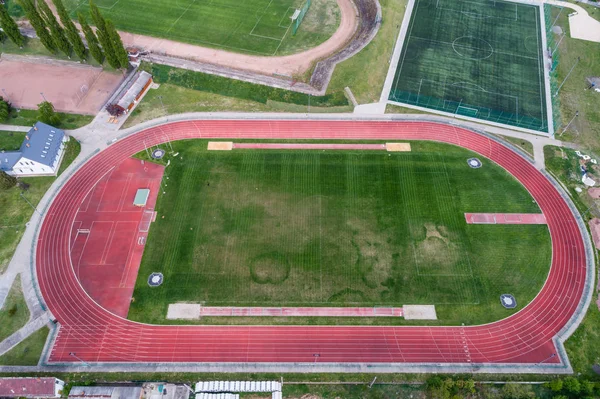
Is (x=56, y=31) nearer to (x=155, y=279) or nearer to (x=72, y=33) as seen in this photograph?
(x=72, y=33)

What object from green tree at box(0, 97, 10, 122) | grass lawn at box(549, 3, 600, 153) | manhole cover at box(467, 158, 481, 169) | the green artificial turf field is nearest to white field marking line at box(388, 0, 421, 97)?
the green artificial turf field

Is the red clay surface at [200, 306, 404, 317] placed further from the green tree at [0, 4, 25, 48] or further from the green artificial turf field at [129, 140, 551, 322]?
the green tree at [0, 4, 25, 48]

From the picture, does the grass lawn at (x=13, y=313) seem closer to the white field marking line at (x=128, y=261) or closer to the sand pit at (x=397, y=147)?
the white field marking line at (x=128, y=261)

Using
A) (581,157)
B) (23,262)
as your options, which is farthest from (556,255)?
(23,262)

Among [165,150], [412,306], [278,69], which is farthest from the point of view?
[278,69]

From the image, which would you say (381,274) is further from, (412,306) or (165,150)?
(165,150)

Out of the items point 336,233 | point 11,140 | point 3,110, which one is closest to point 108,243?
point 11,140
